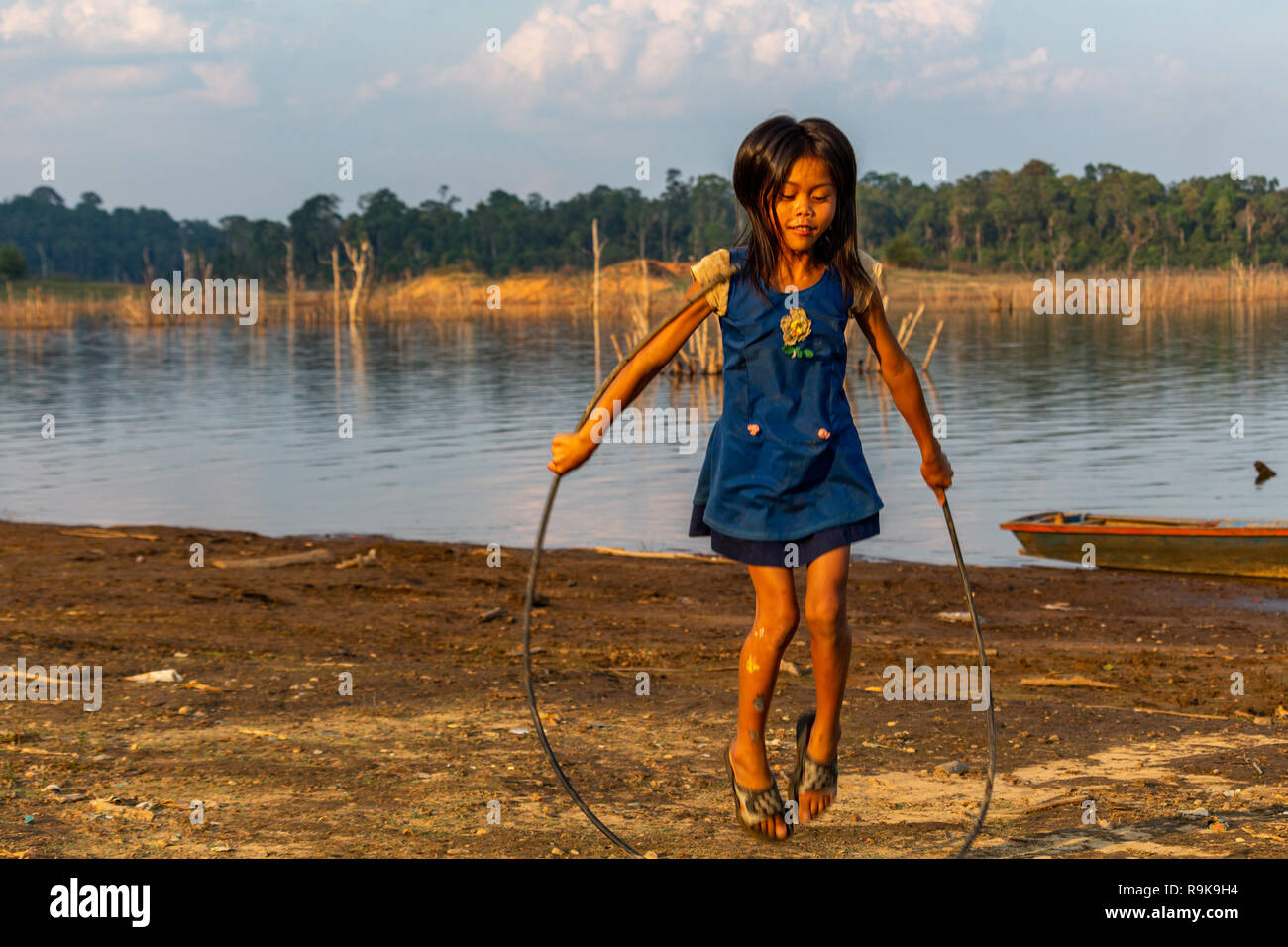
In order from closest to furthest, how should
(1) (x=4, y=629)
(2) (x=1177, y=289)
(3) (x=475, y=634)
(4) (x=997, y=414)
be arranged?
1. (1) (x=4, y=629)
2. (3) (x=475, y=634)
3. (4) (x=997, y=414)
4. (2) (x=1177, y=289)

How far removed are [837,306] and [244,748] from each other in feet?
11.1

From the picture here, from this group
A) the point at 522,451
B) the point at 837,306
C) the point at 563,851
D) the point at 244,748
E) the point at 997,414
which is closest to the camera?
the point at 837,306

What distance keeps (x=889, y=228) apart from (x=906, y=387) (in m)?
145

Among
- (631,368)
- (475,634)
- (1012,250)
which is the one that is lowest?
(475,634)

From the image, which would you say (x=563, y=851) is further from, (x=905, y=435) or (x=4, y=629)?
(x=905, y=435)

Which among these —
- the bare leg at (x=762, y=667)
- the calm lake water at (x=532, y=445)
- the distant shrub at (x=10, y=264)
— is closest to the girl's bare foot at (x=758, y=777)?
the bare leg at (x=762, y=667)

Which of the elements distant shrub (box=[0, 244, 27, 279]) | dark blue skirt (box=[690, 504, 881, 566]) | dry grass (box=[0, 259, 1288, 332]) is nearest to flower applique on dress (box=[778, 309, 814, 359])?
dark blue skirt (box=[690, 504, 881, 566])

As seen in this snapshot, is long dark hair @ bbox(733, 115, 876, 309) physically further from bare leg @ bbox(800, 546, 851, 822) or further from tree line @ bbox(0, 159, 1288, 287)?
tree line @ bbox(0, 159, 1288, 287)

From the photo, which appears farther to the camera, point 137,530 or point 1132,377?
point 1132,377

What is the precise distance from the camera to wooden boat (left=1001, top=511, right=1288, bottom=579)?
15.0m

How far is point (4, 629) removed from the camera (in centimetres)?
906

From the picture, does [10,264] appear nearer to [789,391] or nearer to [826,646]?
[789,391]

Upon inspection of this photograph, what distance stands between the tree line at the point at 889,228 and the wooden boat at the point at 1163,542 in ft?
303

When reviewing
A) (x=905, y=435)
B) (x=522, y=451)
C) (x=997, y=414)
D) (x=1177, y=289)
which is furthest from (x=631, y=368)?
(x=1177, y=289)
